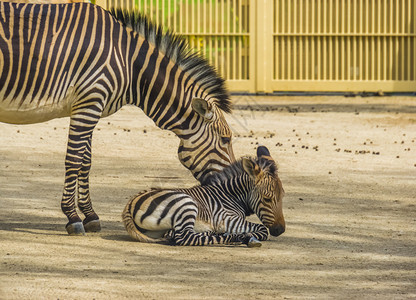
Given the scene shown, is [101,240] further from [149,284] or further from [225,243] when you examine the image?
[149,284]

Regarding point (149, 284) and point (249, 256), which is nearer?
point (149, 284)

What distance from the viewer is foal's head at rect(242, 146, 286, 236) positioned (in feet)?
27.1

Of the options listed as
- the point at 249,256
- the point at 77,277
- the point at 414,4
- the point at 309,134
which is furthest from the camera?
the point at 414,4

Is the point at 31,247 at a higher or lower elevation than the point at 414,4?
lower

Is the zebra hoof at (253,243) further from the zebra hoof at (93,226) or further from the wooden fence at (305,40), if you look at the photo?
the wooden fence at (305,40)

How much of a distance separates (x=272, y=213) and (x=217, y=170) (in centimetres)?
65

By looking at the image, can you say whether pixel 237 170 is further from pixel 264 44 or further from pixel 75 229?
pixel 264 44

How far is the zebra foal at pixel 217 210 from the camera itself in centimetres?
804

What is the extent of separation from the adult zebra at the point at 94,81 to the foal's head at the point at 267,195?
1.25 feet

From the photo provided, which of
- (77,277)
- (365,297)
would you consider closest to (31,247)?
(77,277)

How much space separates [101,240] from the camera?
8367 mm

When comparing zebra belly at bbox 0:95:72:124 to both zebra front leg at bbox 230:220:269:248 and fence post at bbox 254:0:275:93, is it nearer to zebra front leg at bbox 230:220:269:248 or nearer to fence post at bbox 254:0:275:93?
zebra front leg at bbox 230:220:269:248

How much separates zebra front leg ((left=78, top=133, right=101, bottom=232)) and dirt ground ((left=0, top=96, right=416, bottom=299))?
174 millimetres

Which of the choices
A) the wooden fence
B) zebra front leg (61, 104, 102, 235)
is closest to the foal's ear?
zebra front leg (61, 104, 102, 235)
